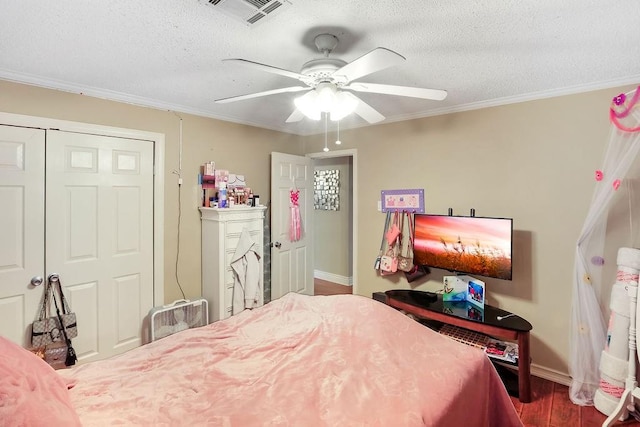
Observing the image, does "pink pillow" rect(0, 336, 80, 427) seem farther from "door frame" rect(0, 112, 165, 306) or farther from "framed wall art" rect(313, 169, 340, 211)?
"framed wall art" rect(313, 169, 340, 211)

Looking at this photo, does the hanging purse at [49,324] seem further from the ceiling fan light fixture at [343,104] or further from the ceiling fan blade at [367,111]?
the ceiling fan blade at [367,111]

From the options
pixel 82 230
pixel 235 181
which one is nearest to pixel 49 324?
pixel 82 230

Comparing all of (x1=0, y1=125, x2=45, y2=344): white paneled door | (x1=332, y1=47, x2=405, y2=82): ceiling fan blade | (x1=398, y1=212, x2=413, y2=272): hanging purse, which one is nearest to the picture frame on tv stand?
(x1=398, y1=212, x2=413, y2=272): hanging purse

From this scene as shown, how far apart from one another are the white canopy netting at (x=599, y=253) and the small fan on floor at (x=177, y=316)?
3198mm

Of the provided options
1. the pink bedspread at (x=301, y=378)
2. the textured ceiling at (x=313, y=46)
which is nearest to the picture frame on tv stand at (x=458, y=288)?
the pink bedspread at (x=301, y=378)

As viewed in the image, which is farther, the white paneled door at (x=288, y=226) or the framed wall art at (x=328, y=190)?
the framed wall art at (x=328, y=190)

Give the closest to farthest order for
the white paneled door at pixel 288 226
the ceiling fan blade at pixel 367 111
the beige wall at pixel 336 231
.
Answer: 1. the ceiling fan blade at pixel 367 111
2. the white paneled door at pixel 288 226
3. the beige wall at pixel 336 231

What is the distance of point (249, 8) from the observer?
1438 millimetres

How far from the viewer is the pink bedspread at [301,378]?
1.23 meters

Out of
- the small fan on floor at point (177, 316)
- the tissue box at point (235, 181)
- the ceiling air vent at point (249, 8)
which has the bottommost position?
the small fan on floor at point (177, 316)

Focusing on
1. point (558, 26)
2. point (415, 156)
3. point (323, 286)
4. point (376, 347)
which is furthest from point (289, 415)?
point (323, 286)

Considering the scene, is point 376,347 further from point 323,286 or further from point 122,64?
point 323,286

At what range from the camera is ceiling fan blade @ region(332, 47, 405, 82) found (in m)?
1.37

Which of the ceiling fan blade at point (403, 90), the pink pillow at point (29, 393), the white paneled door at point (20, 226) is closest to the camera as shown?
the pink pillow at point (29, 393)
